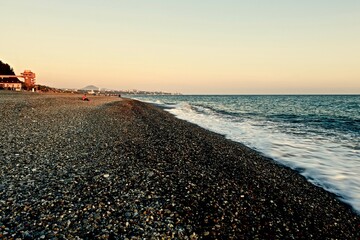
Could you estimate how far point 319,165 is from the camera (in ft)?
43.8

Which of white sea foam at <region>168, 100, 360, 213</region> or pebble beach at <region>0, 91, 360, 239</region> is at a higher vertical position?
pebble beach at <region>0, 91, 360, 239</region>

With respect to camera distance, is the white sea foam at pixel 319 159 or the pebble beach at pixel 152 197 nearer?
the pebble beach at pixel 152 197

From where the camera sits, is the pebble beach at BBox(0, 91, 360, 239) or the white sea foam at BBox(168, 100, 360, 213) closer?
the pebble beach at BBox(0, 91, 360, 239)

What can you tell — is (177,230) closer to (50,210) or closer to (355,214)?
(50,210)

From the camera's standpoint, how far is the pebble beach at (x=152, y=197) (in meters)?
5.53

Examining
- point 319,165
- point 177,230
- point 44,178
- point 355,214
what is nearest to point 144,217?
point 177,230

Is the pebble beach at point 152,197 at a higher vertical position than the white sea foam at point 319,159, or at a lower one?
higher

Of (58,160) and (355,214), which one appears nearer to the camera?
(355,214)

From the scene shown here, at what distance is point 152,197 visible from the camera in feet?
22.9

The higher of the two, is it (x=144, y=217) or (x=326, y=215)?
(x=144, y=217)

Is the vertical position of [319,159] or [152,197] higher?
[152,197]

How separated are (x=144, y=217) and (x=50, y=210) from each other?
2291 millimetres

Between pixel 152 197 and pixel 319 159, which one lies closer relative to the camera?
pixel 152 197

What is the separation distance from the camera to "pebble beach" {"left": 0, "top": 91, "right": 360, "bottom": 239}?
218 inches
